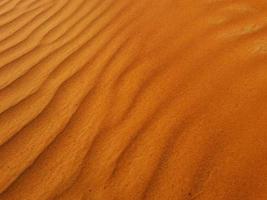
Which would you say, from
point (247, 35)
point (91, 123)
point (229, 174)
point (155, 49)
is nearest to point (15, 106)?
point (91, 123)

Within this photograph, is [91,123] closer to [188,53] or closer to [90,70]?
[90,70]

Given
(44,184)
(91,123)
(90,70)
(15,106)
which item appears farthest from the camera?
(90,70)

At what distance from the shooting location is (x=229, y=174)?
126 cm

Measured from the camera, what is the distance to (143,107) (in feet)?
5.37

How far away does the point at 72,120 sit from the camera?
168cm

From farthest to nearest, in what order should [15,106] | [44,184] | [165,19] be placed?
[165,19] < [15,106] < [44,184]

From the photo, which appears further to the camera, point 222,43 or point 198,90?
point 222,43

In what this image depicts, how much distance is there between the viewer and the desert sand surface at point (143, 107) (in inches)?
51.9

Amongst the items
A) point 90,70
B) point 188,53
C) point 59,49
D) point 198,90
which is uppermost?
point 59,49

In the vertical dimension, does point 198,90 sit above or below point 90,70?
below

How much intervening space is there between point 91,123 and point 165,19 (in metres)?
1.05

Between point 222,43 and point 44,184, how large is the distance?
1287mm

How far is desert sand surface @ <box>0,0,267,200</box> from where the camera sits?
1.32m

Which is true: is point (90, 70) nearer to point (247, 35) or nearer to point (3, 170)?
point (3, 170)
